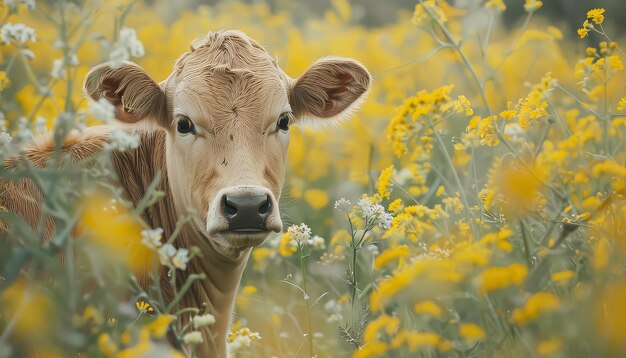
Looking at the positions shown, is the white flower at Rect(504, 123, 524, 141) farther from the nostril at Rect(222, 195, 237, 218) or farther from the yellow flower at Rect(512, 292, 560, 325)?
the nostril at Rect(222, 195, 237, 218)

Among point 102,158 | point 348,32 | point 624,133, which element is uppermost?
point 102,158

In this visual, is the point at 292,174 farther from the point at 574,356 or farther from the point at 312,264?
the point at 574,356

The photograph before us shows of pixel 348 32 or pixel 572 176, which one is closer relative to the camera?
pixel 572 176

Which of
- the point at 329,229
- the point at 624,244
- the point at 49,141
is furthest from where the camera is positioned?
the point at 329,229

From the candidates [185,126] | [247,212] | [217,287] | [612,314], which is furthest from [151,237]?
[217,287]

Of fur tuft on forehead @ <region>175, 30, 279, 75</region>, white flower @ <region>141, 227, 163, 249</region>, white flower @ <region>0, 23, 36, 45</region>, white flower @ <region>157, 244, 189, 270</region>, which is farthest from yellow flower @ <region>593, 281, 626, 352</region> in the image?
fur tuft on forehead @ <region>175, 30, 279, 75</region>

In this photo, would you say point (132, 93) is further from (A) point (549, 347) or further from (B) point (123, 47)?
(A) point (549, 347)

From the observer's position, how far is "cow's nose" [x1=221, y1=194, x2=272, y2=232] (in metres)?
4.44

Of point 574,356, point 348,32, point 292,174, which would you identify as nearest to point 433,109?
point 574,356

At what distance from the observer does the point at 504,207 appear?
3754mm

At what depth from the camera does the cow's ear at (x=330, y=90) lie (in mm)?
5703

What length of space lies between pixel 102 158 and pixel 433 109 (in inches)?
74.8

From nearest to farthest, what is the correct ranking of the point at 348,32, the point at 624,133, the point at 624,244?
the point at 624,244
the point at 624,133
the point at 348,32

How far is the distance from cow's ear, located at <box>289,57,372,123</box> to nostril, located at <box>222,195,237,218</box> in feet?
4.38
